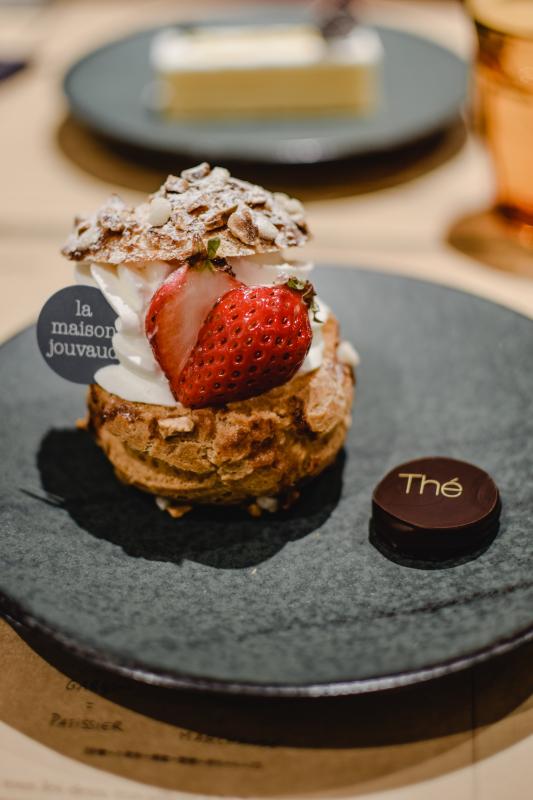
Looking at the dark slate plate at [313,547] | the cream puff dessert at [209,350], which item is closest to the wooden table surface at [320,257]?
the dark slate plate at [313,547]

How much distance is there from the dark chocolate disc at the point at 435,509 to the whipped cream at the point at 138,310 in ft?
0.83

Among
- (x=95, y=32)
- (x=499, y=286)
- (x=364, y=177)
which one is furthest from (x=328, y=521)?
(x=95, y=32)

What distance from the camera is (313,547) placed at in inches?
57.7

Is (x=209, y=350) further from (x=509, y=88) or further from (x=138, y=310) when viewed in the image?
(x=509, y=88)

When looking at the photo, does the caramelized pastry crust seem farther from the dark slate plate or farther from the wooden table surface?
the wooden table surface

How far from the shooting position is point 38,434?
167 centimetres

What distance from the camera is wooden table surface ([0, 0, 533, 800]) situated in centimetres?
117

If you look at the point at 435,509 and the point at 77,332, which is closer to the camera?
the point at 435,509

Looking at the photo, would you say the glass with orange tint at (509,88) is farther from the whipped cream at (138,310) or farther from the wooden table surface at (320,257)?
the whipped cream at (138,310)

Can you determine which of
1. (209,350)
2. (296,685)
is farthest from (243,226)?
(296,685)

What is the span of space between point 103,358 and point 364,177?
5.25 feet

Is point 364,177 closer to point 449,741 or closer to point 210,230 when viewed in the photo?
point 210,230

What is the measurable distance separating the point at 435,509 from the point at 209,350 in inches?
16.4

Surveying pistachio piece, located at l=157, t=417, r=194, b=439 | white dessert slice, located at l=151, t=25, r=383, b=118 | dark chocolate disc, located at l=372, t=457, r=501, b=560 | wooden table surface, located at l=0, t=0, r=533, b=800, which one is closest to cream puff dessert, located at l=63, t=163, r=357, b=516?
pistachio piece, located at l=157, t=417, r=194, b=439
